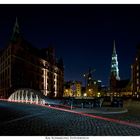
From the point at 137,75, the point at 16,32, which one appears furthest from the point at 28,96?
the point at 137,75

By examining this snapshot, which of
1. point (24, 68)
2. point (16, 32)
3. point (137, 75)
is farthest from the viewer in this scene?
point (137, 75)

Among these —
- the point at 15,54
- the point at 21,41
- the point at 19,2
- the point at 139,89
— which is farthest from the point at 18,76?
the point at 19,2

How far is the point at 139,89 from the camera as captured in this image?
358 feet

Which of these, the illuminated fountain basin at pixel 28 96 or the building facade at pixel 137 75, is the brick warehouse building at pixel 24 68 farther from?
the building facade at pixel 137 75

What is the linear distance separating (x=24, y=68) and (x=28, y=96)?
107 ft

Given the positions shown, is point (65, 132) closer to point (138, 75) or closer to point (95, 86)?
point (138, 75)

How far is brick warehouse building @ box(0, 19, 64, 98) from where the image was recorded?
8475 centimetres

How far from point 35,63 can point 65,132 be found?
9011 centimetres

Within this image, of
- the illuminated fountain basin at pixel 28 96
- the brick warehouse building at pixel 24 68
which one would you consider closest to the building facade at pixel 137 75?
the brick warehouse building at pixel 24 68

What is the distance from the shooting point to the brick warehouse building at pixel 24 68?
84750 mm

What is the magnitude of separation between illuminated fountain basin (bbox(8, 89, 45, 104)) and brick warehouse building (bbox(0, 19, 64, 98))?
16660mm

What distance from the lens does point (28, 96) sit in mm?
60062

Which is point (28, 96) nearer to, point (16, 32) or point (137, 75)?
point (16, 32)

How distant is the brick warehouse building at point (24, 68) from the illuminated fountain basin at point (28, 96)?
16.7 m
